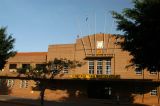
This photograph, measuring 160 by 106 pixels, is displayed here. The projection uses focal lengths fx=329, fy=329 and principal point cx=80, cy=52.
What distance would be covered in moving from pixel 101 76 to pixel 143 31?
113 ft

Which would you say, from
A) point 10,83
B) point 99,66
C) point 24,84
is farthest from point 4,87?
point 99,66

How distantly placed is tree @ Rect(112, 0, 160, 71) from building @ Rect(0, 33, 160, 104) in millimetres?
28579

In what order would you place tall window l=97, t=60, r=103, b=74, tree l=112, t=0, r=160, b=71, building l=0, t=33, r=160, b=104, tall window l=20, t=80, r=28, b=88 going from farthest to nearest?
tall window l=20, t=80, r=28, b=88 < tall window l=97, t=60, r=103, b=74 < building l=0, t=33, r=160, b=104 < tree l=112, t=0, r=160, b=71

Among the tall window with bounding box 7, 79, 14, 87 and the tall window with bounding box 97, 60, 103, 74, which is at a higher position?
the tall window with bounding box 97, 60, 103, 74

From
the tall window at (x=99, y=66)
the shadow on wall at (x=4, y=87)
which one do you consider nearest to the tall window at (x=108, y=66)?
the tall window at (x=99, y=66)

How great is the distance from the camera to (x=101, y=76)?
5494 centimetres

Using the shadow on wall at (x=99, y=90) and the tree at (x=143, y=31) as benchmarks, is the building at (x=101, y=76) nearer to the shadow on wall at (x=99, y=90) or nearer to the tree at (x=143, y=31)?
the shadow on wall at (x=99, y=90)

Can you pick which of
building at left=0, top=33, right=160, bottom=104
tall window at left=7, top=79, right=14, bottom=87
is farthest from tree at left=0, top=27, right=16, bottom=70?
tall window at left=7, top=79, right=14, bottom=87

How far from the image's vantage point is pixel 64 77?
58500mm

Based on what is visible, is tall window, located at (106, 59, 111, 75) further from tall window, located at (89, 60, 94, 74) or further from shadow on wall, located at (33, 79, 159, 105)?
tall window, located at (89, 60, 94, 74)

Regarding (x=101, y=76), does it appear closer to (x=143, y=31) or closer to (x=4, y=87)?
(x=4, y=87)

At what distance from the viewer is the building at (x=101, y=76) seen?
175ft

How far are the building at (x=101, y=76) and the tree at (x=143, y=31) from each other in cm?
2858

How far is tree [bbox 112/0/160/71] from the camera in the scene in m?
20.2
